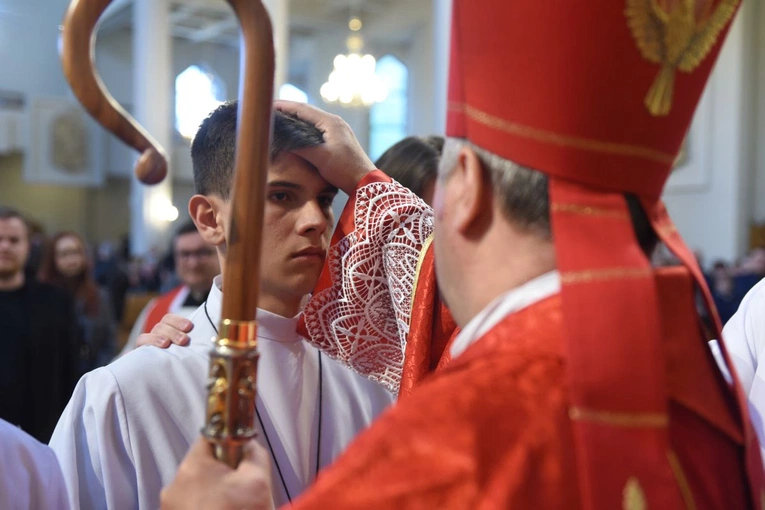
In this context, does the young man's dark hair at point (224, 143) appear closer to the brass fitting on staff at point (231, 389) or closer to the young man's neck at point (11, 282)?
the brass fitting on staff at point (231, 389)

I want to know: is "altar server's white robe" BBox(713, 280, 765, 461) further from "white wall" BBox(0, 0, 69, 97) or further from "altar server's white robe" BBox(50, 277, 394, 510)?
"white wall" BBox(0, 0, 69, 97)

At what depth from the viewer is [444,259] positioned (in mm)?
1121

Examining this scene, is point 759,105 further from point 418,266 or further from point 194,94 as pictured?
point 418,266

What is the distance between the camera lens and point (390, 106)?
1859 cm

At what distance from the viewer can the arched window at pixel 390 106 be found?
729 inches

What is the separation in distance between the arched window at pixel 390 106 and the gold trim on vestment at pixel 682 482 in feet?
58.2

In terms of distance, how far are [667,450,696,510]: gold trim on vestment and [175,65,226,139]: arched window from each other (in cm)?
1671

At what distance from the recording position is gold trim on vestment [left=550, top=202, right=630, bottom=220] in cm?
98

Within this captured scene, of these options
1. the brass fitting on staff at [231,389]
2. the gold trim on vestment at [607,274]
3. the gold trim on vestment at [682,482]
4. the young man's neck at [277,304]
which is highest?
the gold trim on vestment at [607,274]

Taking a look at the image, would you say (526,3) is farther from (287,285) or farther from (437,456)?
(287,285)

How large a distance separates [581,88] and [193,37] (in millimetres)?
19613

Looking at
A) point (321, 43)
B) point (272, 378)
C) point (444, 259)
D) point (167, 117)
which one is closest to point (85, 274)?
point (272, 378)

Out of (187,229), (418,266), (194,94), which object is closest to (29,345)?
(187,229)

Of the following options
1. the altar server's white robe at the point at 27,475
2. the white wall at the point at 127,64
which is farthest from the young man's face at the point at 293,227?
the white wall at the point at 127,64
